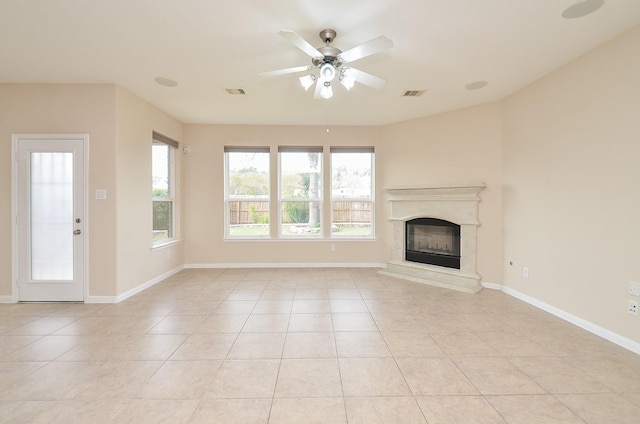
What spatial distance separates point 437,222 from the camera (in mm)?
4773

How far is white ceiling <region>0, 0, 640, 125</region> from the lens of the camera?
2.21 m

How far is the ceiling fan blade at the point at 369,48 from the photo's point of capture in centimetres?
208

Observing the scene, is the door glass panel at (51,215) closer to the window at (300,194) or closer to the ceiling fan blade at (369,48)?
the window at (300,194)

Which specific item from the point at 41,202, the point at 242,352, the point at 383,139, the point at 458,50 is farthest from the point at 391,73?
the point at 41,202

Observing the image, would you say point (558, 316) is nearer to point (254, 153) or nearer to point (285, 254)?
point (285, 254)

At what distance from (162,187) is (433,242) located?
473 cm

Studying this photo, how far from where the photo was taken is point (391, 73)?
327 centimetres

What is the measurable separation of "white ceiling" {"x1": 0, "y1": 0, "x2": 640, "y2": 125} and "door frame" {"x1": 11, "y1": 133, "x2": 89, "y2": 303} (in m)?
0.68

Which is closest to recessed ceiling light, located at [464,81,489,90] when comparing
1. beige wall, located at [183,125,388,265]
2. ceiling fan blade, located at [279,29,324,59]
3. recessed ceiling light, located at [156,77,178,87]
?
beige wall, located at [183,125,388,265]

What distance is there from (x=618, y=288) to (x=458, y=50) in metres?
2.67

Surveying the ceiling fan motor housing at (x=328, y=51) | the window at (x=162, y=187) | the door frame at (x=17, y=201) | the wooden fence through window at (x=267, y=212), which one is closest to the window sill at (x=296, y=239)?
the wooden fence through window at (x=267, y=212)

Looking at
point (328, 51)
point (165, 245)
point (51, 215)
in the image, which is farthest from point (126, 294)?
point (328, 51)

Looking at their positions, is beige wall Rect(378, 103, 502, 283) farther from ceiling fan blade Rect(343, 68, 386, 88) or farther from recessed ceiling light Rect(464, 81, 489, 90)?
ceiling fan blade Rect(343, 68, 386, 88)

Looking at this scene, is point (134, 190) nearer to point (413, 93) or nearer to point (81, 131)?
point (81, 131)
